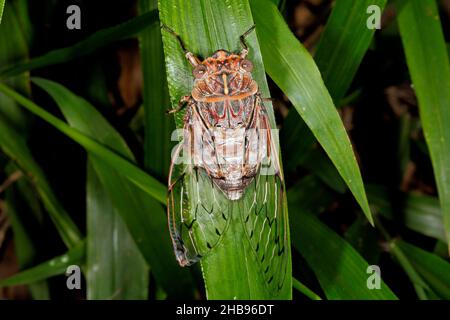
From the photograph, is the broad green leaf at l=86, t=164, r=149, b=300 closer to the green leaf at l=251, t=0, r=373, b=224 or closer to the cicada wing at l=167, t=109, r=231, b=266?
the cicada wing at l=167, t=109, r=231, b=266

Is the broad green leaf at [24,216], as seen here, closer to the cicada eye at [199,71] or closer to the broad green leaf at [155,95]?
the broad green leaf at [155,95]

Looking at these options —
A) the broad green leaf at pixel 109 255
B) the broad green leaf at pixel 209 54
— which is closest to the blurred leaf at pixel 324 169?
the broad green leaf at pixel 109 255

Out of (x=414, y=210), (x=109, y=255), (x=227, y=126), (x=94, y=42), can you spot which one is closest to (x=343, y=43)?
(x=227, y=126)

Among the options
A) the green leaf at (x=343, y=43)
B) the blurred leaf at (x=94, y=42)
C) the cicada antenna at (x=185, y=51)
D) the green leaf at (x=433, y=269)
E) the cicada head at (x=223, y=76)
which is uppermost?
the blurred leaf at (x=94, y=42)

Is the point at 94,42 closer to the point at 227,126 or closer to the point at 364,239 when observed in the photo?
the point at 227,126

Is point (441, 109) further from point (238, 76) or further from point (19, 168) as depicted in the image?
point (19, 168)


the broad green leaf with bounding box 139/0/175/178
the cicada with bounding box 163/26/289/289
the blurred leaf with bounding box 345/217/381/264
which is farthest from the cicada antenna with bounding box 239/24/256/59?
the blurred leaf with bounding box 345/217/381/264
